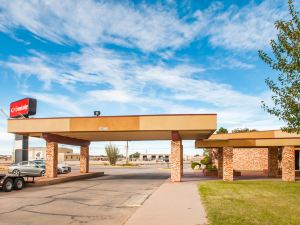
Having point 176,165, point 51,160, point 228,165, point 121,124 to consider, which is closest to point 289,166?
point 228,165

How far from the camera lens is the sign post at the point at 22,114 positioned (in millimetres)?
46312

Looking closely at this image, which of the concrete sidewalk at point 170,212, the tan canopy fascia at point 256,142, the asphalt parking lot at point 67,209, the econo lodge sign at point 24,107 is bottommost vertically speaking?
the asphalt parking lot at point 67,209

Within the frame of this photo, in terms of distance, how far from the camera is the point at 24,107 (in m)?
49.6

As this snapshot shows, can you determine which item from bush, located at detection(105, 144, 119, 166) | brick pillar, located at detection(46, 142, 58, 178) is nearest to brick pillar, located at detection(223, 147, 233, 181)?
brick pillar, located at detection(46, 142, 58, 178)

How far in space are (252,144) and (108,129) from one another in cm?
1244

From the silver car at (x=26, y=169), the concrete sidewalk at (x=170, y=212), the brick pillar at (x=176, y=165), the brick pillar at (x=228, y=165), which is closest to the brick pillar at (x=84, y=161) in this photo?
the silver car at (x=26, y=169)

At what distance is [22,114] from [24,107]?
1117 millimetres

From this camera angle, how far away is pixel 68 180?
100 ft

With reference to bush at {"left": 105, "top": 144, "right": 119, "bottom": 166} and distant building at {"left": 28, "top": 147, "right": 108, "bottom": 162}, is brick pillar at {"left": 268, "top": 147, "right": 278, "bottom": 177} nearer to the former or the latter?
bush at {"left": 105, "top": 144, "right": 119, "bottom": 166}

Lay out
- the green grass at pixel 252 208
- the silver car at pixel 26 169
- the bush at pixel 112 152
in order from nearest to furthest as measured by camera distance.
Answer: the green grass at pixel 252 208 < the silver car at pixel 26 169 < the bush at pixel 112 152

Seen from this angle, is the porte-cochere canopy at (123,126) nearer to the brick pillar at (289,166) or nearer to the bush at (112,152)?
the brick pillar at (289,166)

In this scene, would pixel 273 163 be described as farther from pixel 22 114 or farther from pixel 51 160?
pixel 22 114

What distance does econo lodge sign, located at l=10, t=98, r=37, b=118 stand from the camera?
48.8m

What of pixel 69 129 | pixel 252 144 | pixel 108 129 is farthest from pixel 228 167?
pixel 69 129
